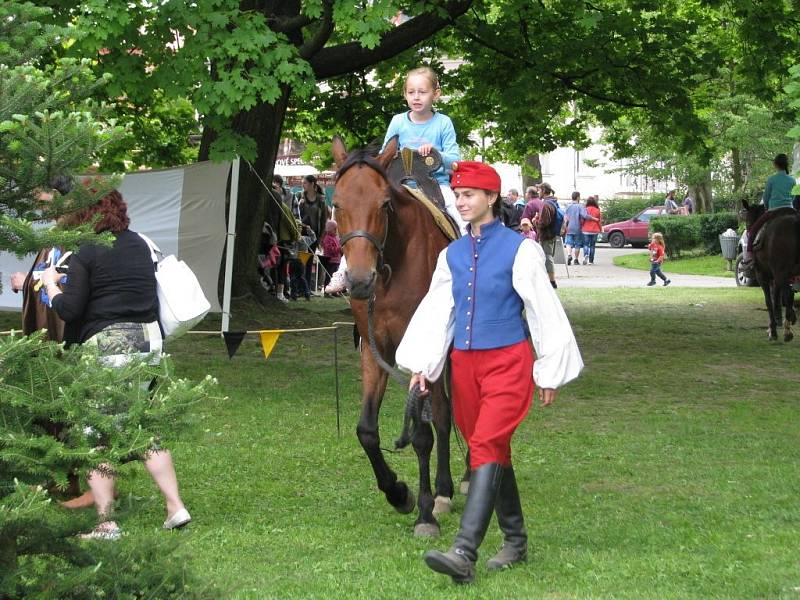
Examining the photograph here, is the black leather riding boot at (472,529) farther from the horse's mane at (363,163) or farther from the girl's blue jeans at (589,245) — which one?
the girl's blue jeans at (589,245)

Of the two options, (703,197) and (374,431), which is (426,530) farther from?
(703,197)

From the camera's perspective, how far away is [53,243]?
3.56m

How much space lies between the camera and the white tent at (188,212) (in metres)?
17.0

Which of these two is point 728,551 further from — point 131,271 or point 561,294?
point 561,294

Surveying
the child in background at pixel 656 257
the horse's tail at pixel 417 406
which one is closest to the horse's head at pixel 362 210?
the horse's tail at pixel 417 406

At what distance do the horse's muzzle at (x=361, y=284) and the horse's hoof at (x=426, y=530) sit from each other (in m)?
1.33

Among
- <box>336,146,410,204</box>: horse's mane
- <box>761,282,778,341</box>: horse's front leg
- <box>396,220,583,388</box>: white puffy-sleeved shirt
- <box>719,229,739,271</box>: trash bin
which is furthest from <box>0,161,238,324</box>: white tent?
<box>719,229,739,271</box>: trash bin

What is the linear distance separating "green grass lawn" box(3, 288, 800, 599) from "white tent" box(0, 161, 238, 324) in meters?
1.49

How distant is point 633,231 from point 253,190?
36.8 metres

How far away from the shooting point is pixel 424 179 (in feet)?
27.2

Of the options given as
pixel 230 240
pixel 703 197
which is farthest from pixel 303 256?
pixel 703 197

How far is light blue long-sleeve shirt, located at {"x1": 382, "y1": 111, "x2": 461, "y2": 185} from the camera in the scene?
8.37 metres

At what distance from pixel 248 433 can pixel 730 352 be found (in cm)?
820

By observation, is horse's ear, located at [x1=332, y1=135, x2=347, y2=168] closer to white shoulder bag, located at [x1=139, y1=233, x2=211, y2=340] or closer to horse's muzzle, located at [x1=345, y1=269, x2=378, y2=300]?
horse's muzzle, located at [x1=345, y1=269, x2=378, y2=300]
